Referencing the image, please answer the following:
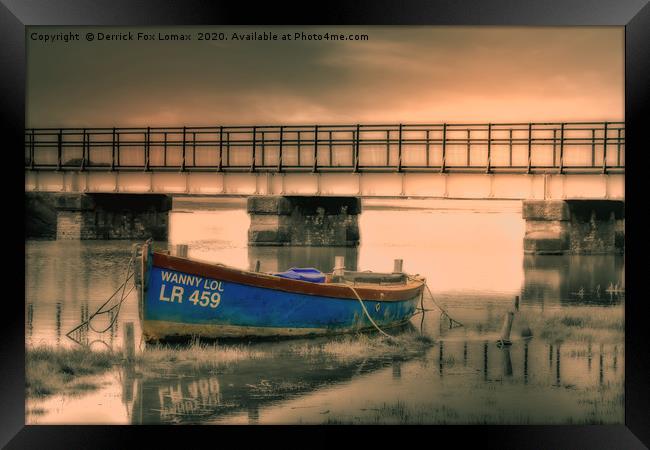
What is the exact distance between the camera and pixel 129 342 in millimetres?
8578

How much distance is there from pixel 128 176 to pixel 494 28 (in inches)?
249

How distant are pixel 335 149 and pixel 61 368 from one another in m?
6.46

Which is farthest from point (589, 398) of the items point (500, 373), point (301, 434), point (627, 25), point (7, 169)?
point (7, 169)

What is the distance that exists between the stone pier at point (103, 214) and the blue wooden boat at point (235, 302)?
103 inches

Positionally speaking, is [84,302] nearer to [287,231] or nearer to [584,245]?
[287,231]

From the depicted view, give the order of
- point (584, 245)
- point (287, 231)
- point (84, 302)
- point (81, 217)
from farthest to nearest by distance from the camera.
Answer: point (287, 231) → point (584, 245) → point (81, 217) → point (84, 302)

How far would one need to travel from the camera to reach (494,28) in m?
8.10

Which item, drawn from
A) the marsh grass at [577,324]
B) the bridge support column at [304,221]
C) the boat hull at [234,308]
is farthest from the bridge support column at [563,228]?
the boat hull at [234,308]

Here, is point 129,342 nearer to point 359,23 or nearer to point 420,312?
point 420,312

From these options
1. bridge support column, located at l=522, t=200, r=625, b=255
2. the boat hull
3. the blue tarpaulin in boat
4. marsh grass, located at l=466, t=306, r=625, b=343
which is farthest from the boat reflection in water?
bridge support column, located at l=522, t=200, r=625, b=255

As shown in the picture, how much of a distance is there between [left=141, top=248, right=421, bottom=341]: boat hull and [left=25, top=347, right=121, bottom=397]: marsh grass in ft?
1.94

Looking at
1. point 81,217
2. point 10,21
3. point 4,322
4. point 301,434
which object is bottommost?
point 301,434

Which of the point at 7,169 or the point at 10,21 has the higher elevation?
the point at 10,21

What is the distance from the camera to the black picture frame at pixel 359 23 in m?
7.44
